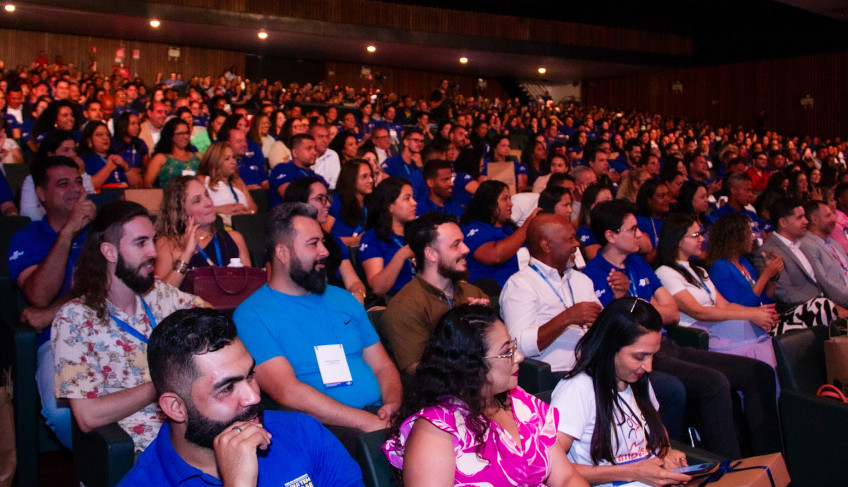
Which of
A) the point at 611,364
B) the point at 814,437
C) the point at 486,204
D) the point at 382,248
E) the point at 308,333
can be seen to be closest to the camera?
the point at 611,364

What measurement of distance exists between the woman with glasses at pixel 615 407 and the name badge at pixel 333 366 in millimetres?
674

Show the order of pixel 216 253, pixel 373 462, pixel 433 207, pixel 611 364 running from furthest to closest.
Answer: pixel 433 207 < pixel 216 253 < pixel 611 364 < pixel 373 462

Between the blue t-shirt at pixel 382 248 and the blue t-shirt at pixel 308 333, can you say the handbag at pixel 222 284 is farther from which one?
the blue t-shirt at pixel 382 248

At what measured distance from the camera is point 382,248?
360cm

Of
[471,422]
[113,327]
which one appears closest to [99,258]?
[113,327]

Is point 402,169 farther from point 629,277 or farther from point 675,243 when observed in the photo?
point 629,277

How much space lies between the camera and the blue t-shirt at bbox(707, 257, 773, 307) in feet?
12.4

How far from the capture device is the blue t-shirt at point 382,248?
138 inches

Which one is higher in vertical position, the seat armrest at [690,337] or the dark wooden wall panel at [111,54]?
the dark wooden wall panel at [111,54]

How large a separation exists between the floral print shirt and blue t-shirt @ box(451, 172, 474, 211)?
3.65 meters

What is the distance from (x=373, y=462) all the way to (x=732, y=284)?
9.16 ft

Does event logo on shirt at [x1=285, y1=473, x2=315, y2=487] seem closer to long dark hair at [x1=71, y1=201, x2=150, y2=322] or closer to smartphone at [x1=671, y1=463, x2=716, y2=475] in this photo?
long dark hair at [x1=71, y1=201, x2=150, y2=322]

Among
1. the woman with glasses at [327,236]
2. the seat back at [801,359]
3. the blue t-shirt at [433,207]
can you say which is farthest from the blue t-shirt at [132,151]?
Result: the seat back at [801,359]

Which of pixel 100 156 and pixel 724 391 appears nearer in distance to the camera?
pixel 724 391
